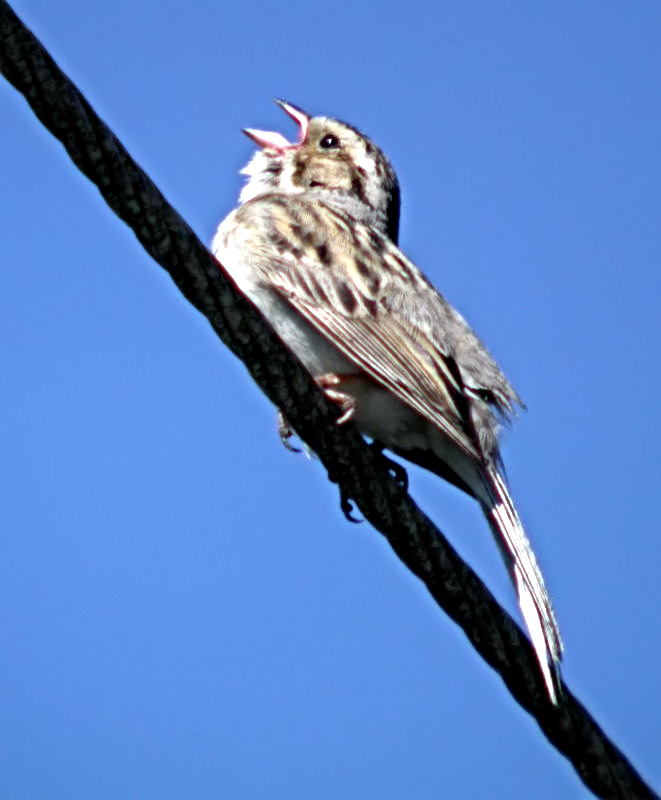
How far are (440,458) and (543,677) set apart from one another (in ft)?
4.50

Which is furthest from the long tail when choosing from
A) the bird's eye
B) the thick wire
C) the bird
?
the bird's eye

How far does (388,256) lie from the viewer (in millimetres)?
5824

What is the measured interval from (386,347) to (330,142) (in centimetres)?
219

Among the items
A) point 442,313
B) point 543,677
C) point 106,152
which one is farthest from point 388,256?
point 106,152

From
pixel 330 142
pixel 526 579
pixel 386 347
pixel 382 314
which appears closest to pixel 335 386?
pixel 386 347

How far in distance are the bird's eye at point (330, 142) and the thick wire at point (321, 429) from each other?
120 inches

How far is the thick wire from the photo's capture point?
3422 mm

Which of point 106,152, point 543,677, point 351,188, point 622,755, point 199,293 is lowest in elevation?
point 622,755

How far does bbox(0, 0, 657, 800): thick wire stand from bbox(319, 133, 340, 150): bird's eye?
306 cm

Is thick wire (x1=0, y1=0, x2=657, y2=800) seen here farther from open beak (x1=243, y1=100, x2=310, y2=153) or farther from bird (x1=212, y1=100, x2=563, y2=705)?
open beak (x1=243, y1=100, x2=310, y2=153)

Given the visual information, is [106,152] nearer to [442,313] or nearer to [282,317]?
[282,317]

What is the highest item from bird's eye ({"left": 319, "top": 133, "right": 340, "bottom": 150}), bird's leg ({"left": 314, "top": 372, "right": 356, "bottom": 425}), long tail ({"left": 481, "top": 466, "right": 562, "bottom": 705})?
bird's eye ({"left": 319, "top": 133, "right": 340, "bottom": 150})

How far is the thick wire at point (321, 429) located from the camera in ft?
11.2

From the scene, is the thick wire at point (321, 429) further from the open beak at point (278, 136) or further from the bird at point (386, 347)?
the open beak at point (278, 136)
